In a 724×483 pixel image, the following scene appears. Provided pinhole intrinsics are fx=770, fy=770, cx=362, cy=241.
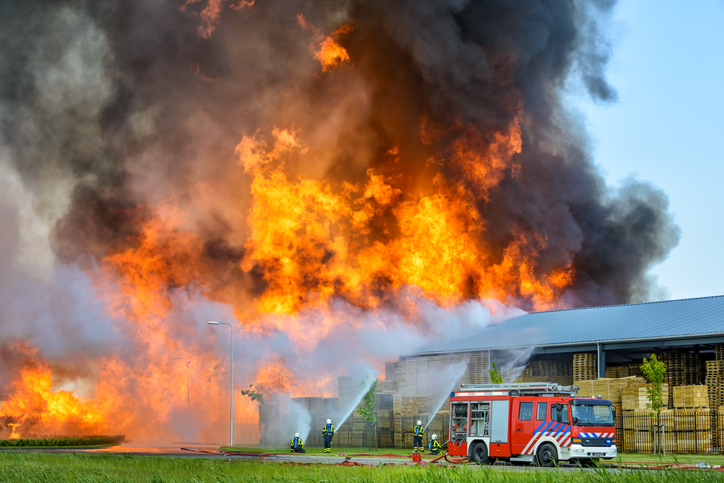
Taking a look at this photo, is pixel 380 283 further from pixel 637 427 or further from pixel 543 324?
pixel 637 427

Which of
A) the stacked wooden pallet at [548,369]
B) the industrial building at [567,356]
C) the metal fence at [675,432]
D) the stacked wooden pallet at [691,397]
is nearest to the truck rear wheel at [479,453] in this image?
the metal fence at [675,432]

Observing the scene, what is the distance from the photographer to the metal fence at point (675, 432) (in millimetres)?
37500

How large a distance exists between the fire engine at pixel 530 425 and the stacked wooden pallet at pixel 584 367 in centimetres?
1641

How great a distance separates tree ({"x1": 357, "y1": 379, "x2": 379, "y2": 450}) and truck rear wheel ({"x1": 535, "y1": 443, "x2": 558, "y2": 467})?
62.1ft

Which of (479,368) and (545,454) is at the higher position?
(479,368)

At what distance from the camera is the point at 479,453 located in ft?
101

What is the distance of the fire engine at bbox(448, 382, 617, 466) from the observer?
90.7 ft

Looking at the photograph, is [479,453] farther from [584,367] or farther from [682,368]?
[682,368]

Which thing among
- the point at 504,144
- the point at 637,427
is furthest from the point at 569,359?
the point at 504,144

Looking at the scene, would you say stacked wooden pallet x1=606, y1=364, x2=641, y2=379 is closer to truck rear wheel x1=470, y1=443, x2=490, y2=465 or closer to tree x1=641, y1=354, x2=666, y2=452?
tree x1=641, y1=354, x2=666, y2=452

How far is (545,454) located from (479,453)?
3319mm

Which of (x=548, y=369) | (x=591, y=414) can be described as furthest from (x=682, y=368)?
(x=591, y=414)

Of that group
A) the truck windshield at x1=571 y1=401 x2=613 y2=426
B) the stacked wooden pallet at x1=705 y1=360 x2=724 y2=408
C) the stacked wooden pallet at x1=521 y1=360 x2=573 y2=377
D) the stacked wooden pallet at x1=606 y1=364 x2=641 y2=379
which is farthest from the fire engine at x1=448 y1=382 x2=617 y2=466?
the stacked wooden pallet at x1=521 y1=360 x2=573 y2=377

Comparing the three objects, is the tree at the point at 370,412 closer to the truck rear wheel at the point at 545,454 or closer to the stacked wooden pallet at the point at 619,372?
the stacked wooden pallet at the point at 619,372
